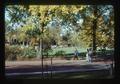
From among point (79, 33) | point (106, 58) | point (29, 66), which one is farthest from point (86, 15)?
point (29, 66)

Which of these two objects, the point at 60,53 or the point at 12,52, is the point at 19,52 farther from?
the point at 60,53

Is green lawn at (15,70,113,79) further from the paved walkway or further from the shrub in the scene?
the shrub

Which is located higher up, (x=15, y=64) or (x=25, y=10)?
(x=25, y=10)

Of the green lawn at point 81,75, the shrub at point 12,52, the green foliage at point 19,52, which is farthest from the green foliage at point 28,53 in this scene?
the green lawn at point 81,75

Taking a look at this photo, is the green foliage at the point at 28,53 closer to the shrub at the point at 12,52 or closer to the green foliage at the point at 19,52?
the green foliage at the point at 19,52

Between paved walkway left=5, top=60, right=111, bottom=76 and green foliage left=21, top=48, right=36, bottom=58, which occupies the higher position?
green foliage left=21, top=48, right=36, bottom=58

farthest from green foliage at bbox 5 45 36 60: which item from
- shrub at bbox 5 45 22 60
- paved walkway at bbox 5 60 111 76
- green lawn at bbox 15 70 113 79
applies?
green lawn at bbox 15 70 113 79

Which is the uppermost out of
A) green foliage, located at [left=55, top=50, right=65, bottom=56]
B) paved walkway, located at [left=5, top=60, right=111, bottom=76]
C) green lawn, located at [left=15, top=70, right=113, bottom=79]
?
green foliage, located at [left=55, top=50, right=65, bottom=56]

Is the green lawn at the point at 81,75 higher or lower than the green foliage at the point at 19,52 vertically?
lower

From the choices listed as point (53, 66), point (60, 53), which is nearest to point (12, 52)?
point (53, 66)

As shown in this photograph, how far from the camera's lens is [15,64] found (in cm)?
989
